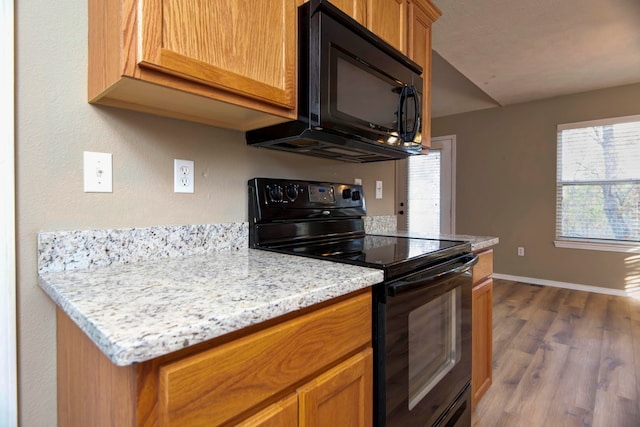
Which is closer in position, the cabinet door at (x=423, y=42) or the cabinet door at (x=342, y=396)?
the cabinet door at (x=342, y=396)

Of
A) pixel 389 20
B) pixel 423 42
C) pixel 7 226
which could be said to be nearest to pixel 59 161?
pixel 7 226

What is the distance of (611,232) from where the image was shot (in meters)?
3.68

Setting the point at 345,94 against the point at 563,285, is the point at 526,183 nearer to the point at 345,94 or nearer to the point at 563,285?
the point at 563,285

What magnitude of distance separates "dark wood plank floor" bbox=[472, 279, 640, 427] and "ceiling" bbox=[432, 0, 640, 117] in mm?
2345

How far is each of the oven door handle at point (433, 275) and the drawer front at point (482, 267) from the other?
0.21 m

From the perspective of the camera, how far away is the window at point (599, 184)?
140 inches

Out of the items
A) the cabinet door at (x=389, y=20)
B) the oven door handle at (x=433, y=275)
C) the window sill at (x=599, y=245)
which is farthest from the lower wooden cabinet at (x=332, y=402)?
the window sill at (x=599, y=245)

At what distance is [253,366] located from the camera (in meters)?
0.60

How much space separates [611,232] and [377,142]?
387cm

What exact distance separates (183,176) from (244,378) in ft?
2.53

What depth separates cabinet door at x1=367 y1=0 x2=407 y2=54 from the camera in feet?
4.40

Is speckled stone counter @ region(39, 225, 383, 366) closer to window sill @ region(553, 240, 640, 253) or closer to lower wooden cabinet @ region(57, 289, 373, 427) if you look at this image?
lower wooden cabinet @ region(57, 289, 373, 427)

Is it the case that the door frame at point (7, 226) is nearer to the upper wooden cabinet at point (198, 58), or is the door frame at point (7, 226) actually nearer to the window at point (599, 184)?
the upper wooden cabinet at point (198, 58)

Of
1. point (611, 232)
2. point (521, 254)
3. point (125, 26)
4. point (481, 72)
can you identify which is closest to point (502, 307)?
point (521, 254)
